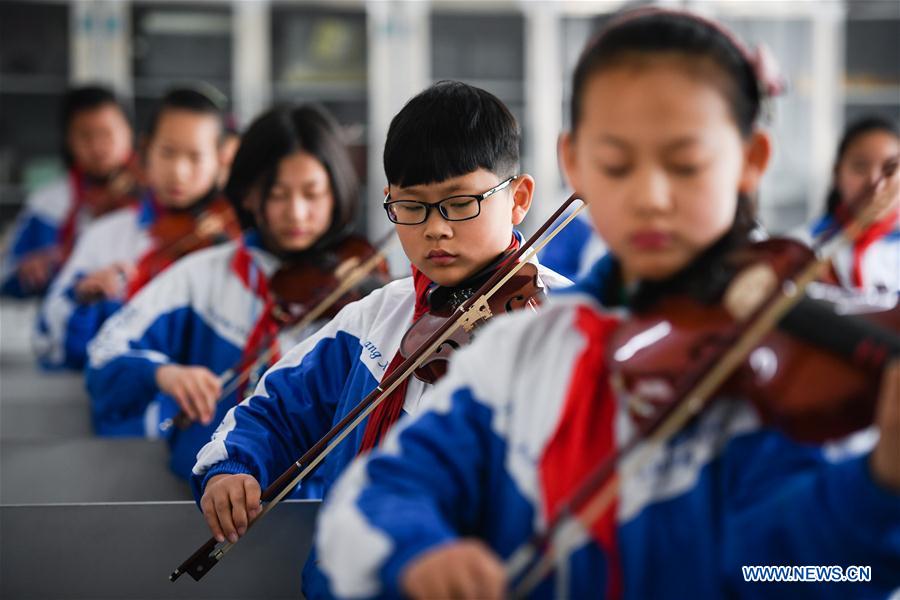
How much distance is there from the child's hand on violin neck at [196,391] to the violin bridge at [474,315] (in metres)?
0.69

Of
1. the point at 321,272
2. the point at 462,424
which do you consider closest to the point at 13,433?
the point at 321,272

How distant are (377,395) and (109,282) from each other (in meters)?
1.89

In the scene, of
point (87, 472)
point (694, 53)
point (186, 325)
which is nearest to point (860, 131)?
point (186, 325)

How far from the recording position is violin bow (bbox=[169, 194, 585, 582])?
1240 millimetres

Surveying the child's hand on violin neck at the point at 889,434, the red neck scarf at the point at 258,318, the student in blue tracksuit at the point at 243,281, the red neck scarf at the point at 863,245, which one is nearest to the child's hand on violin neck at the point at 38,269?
the student in blue tracksuit at the point at 243,281

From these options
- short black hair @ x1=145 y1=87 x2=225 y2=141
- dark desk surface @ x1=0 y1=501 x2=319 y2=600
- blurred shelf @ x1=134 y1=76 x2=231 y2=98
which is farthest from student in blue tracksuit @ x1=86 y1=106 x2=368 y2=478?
blurred shelf @ x1=134 y1=76 x2=231 y2=98

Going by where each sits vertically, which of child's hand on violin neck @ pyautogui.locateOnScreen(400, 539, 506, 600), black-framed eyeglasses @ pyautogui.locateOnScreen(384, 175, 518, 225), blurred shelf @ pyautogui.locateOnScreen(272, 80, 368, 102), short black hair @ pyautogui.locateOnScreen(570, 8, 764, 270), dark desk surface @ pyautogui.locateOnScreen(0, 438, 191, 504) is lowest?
dark desk surface @ pyautogui.locateOnScreen(0, 438, 191, 504)

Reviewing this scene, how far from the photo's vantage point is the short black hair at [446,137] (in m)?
1.32

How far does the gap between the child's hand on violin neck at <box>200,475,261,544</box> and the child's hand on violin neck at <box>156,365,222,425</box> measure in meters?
0.52

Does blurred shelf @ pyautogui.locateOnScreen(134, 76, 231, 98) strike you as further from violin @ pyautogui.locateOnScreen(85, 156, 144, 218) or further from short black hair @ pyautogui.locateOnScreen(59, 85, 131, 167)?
violin @ pyautogui.locateOnScreen(85, 156, 144, 218)

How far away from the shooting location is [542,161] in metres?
4.83

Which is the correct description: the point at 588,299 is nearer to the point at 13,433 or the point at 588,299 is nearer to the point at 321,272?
the point at 321,272

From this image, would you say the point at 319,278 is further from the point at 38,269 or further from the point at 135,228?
the point at 38,269

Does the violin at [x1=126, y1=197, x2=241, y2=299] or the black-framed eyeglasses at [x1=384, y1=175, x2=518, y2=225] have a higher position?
the black-framed eyeglasses at [x1=384, y1=175, x2=518, y2=225]
